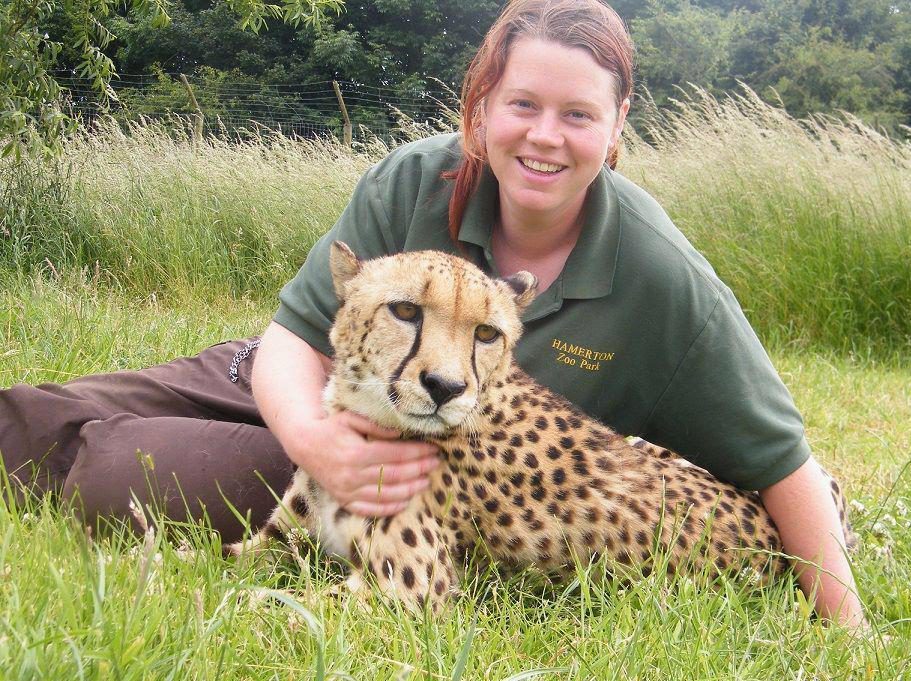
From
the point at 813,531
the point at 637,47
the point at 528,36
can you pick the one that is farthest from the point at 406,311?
the point at 637,47

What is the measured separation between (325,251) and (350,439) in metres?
0.58

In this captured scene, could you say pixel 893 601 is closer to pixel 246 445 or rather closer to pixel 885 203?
pixel 246 445

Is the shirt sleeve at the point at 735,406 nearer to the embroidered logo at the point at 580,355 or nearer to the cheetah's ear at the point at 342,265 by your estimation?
the embroidered logo at the point at 580,355

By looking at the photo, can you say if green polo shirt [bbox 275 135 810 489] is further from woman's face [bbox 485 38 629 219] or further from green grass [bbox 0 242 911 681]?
green grass [bbox 0 242 911 681]

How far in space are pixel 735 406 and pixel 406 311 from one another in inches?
28.6

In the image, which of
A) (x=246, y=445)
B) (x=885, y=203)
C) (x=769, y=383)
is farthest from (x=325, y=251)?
(x=885, y=203)

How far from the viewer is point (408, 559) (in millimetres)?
1627

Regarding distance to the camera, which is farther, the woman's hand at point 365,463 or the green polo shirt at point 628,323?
the green polo shirt at point 628,323

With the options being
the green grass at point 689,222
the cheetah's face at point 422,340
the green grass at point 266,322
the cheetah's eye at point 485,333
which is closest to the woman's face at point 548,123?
the cheetah's face at point 422,340

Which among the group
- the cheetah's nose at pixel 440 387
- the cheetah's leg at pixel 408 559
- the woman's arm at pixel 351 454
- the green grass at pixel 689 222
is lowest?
the green grass at pixel 689 222

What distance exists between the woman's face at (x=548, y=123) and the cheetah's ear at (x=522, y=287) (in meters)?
0.18

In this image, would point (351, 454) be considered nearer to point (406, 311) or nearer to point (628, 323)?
point (406, 311)

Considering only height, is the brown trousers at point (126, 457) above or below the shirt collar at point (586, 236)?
below

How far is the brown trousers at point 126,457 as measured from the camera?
195cm
